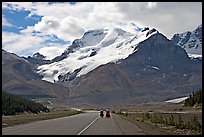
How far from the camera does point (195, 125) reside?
4453 centimetres

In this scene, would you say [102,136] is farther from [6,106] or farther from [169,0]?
[6,106]

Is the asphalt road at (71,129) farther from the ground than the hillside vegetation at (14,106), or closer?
closer

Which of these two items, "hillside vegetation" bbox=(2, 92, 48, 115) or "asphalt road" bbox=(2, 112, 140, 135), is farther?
"hillside vegetation" bbox=(2, 92, 48, 115)

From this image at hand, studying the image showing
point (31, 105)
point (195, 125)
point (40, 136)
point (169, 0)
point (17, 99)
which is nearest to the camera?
point (169, 0)

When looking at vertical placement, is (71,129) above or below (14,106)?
below

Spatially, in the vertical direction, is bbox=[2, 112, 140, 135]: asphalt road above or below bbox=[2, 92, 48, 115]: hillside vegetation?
below


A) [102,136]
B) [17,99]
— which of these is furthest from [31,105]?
[102,136]

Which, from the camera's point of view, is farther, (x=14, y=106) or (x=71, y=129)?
(x=14, y=106)

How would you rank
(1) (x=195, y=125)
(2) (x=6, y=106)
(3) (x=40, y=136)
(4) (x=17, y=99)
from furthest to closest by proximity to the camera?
(4) (x=17, y=99) < (2) (x=6, y=106) < (1) (x=195, y=125) < (3) (x=40, y=136)

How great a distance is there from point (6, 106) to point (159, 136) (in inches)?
4336

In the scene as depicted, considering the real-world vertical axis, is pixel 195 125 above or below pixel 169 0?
below

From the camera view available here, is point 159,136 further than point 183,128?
No

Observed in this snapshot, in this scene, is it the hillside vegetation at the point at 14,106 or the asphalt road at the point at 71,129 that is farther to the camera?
the hillside vegetation at the point at 14,106

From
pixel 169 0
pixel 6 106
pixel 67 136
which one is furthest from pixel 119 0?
pixel 6 106
